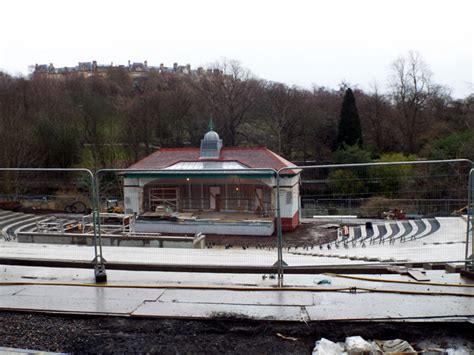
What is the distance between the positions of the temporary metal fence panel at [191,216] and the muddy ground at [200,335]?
4196 millimetres

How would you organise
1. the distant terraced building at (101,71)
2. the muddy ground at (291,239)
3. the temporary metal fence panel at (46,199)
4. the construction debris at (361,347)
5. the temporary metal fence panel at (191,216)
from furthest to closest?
the distant terraced building at (101,71), the muddy ground at (291,239), the temporary metal fence panel at (191,216), the temporary metal fence panel at (46,199), the construction debris at (361,347)

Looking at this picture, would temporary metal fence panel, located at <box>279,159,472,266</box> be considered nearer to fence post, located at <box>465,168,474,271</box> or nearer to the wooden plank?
fence post, located at <box>465,168,474,271</box>

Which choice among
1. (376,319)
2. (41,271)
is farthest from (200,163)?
(376,319)

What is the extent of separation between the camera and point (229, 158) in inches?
1094

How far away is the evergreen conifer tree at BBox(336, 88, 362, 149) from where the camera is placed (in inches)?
1559

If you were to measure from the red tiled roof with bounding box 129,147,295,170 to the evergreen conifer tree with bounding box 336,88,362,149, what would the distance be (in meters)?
13.4

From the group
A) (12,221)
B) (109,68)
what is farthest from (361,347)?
(109,68)

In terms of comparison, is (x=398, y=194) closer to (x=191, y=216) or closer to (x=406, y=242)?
(x=406, y=242)

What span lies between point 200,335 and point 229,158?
918 inches

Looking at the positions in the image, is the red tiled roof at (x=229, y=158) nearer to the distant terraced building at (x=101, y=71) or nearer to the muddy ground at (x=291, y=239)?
the muddy ground at (x=291, y=239)

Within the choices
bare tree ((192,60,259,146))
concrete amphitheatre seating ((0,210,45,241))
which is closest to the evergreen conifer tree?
bare tree ((192,60,259,146))

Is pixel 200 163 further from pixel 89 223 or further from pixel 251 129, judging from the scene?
pixel 251 129

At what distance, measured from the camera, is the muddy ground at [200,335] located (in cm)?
441

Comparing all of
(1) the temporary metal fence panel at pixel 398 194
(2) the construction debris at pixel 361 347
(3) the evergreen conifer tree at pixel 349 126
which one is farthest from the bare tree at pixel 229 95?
(2) the construction debris at pixel 361 347
